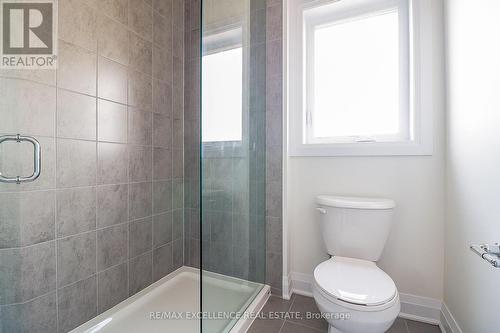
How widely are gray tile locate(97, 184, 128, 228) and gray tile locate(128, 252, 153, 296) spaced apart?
327 millimetres

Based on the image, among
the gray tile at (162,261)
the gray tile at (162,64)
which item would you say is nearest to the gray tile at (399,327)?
the gray tile at (162,261)

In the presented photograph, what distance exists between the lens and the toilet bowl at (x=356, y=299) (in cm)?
89

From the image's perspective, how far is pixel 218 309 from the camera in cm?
107

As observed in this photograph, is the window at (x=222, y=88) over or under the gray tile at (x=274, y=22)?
under

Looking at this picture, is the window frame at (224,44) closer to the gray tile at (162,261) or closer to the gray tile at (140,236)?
the gray tile at (140,236)

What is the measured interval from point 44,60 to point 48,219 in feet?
2.58

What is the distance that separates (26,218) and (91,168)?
37 centimetres

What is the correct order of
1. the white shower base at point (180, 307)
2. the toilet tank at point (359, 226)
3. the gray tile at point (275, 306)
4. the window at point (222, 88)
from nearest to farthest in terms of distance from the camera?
the window at point (222, 88), the white shower base at point (180, 307), the toilet tank at point (359, 226), the gray tile at point (275, 306)

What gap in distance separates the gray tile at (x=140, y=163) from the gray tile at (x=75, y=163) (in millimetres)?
257

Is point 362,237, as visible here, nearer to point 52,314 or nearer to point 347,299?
point 347,299

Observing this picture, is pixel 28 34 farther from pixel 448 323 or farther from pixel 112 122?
pixel 448 323

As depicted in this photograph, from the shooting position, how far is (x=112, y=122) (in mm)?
1443

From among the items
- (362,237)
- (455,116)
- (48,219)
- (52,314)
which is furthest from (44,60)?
(455,116)

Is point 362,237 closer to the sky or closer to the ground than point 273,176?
closer to the ground
